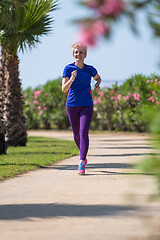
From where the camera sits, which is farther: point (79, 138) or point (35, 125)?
point (35, 125)

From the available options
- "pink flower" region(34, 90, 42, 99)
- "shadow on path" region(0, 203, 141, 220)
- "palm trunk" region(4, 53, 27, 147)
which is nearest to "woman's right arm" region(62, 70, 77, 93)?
"shadow on path" region(0, 203, 141, 220)

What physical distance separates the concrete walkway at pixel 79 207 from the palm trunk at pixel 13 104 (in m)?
6.50

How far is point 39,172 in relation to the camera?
25.5ft

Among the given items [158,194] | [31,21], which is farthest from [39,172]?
[31,21]

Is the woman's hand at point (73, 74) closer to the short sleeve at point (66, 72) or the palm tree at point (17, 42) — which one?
the short sleeve at point (66, 72)

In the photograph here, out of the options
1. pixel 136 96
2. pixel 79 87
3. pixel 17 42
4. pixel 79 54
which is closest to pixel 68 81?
pixel 79 87

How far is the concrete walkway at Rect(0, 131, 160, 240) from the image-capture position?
3.59 meters

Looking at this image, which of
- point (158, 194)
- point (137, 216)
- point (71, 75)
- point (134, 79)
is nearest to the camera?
point (158, 194)

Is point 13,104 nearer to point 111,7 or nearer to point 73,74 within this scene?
point 73,74

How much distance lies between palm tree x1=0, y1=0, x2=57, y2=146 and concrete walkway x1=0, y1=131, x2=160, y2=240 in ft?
18.1

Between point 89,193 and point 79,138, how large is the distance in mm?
2214

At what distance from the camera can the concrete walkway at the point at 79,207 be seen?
3590 mm

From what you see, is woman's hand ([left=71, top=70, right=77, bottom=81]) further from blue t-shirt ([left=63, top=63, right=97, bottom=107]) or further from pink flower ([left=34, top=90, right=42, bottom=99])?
pink flower ([left=34, top=90, right=42, bottom=99])

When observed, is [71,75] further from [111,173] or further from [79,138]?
[111,173]
